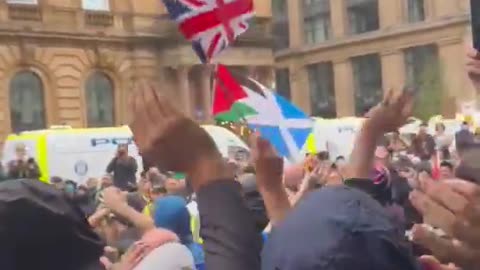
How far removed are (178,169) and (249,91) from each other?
5383 mm

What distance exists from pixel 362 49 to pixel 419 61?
3.89 metres

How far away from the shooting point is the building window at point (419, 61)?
57844mm

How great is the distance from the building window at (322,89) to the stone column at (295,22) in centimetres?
191

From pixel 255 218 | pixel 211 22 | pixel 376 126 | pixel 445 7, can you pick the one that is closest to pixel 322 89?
pixel 445 7

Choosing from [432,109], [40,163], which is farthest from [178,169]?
[432,109]

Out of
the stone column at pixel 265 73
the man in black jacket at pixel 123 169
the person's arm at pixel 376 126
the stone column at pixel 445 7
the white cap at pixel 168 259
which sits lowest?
the man in black jacket at pixel 123 169

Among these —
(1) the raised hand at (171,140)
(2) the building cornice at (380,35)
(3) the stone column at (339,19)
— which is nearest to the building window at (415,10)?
(2) the building cornice at (380,35)

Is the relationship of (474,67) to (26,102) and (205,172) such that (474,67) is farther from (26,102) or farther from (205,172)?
(26,102)

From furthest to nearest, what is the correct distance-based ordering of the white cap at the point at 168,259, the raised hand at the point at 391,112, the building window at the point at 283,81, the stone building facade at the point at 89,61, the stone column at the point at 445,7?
the building window at the point at 283,81 < the stone column at the point at 445,7 < the stone building facade at the point at 89,61 < the raised hand at the point at 391,112 < the white cap at the point at 168,259

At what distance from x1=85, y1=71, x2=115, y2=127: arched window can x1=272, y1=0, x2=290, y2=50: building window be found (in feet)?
95.1

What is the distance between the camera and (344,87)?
63156 mm

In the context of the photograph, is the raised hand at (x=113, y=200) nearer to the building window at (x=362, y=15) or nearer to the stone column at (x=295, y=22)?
the building window at (x=362, y=15)

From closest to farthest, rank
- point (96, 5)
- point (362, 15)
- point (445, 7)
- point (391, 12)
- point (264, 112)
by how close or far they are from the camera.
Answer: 1. point (264, 112)
2. point (96, 5)
3. point (445, 7)
4. point (391, 12)
5. point (362, 15)

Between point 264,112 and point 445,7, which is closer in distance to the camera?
point 264,112
